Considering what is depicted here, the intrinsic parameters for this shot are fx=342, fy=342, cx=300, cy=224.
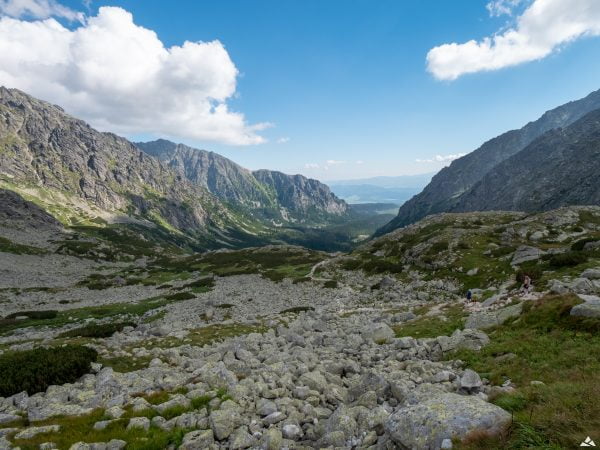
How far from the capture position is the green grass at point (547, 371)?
757 centimetres

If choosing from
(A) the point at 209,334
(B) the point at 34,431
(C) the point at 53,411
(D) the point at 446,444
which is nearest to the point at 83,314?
(A) the point at 209,334

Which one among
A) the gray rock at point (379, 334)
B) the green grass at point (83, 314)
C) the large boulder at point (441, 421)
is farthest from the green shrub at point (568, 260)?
the green grass at point (83, 314)

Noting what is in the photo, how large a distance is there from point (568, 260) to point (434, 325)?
22.3 m

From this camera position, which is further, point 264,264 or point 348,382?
point 264,264

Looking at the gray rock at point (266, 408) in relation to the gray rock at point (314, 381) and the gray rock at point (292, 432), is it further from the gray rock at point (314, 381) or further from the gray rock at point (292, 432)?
the gray rock at point (314, 381)

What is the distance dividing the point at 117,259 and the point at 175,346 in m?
160

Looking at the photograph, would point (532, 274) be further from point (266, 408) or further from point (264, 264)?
point (264, 264)

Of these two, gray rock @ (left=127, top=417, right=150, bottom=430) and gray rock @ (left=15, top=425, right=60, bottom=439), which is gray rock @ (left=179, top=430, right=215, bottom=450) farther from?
gray rock @ (left=15, top=425, right=60, bottom=439)

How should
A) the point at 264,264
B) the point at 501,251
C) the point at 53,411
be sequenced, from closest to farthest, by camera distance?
the point at 53,411, the point at 501,251, the point at 264,264

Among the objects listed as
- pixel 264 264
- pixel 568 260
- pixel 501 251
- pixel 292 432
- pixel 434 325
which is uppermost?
pixel 292 432

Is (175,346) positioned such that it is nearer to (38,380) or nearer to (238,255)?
(38,380)

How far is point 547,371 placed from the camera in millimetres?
13039

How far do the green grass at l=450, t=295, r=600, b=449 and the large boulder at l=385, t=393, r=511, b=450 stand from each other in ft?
1.48

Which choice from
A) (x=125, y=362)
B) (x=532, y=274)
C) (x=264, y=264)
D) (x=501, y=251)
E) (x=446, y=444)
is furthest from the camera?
(x=264, y=264)
